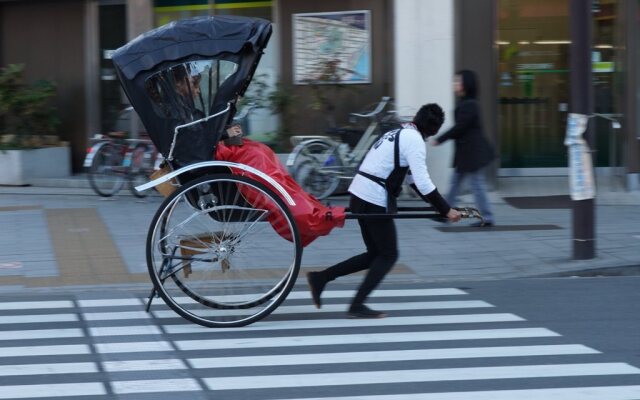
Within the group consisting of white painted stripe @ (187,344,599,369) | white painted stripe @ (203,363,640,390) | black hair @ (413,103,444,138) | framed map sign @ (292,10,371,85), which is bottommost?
white painted stripe @ (203,363,640,390)

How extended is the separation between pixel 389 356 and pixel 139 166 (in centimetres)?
865

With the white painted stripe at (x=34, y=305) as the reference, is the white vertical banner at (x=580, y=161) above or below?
above

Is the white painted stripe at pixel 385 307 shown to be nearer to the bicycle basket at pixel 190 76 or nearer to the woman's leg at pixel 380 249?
the woman's leg at pixel 380 249

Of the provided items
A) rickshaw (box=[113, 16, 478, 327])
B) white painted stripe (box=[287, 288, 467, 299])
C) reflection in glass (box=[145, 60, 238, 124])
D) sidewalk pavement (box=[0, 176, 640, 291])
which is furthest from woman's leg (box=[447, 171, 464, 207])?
reflection in glass (box=[145, 60, 238, 124])

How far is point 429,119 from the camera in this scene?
8359mm

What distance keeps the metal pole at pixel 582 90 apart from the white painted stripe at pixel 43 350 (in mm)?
5506

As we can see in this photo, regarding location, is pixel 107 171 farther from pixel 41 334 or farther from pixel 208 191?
pixel 208 191

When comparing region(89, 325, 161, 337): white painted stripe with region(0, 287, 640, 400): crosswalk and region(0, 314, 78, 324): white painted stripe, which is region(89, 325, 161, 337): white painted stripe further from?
region(0, 314, 78, 324): white painted stripe

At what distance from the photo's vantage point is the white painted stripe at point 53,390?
649cm

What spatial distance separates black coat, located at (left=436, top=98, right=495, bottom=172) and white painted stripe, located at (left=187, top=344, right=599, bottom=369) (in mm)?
5436

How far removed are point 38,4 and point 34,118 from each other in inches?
88.7

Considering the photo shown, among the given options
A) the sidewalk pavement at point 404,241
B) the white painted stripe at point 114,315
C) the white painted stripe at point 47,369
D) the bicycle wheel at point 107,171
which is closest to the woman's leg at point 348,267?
the white painted stripe at point 114,315

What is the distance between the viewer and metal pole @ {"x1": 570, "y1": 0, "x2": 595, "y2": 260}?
Answer: 10.8m

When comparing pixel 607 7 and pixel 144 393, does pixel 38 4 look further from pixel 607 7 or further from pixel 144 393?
pixel 144 393
